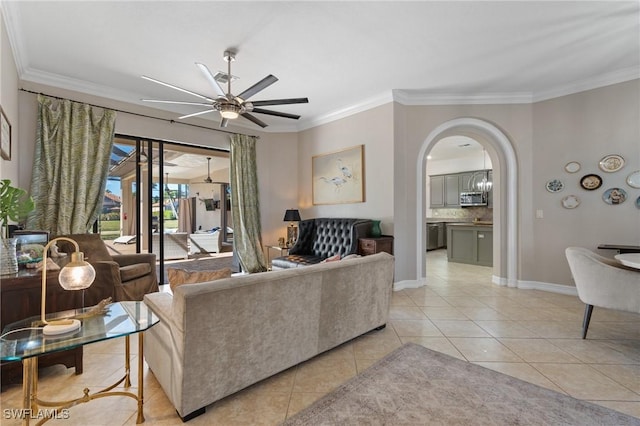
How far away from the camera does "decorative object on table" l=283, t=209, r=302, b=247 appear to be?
5.49m

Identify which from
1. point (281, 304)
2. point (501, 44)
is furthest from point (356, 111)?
point (281, 304)

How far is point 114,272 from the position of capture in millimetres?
2949

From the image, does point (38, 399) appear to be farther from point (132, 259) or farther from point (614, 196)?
point (614, 196)

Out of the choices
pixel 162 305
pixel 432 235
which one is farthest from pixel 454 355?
pixel 432 235

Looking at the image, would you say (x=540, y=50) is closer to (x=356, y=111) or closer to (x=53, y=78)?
(x=356, y=111)

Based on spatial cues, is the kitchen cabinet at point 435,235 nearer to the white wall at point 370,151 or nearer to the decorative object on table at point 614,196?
the white wall at point 370,151

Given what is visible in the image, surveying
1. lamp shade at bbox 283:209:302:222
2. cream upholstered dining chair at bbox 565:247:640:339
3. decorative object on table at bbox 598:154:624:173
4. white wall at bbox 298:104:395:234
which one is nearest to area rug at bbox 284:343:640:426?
cream upholstered dining chair at bbox 565:247:640:339

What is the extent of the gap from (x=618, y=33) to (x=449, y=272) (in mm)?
4120

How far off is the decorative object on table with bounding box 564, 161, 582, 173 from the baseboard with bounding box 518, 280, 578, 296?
1664mm

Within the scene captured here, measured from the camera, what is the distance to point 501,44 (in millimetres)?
3127

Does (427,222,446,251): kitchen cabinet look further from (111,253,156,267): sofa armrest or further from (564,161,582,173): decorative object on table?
(111,253,156,267): sofa armrest

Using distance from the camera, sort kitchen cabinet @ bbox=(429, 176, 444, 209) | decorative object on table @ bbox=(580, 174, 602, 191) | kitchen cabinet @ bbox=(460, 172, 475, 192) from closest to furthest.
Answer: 1. decorative object on table @ bbox=(580, 174, 602, 191)
2. kitchen cabinet @ bbox=(460, 172, 475, 192)
3. kitchen cabinet @ bbox=(429, 176, 444, 209)

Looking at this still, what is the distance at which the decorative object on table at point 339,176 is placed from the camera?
16.1 ft

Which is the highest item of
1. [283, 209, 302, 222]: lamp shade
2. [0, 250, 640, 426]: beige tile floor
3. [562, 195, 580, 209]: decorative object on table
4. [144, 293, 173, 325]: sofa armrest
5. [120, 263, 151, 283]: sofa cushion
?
[562, 195, 580, 209]: decorative object on table
